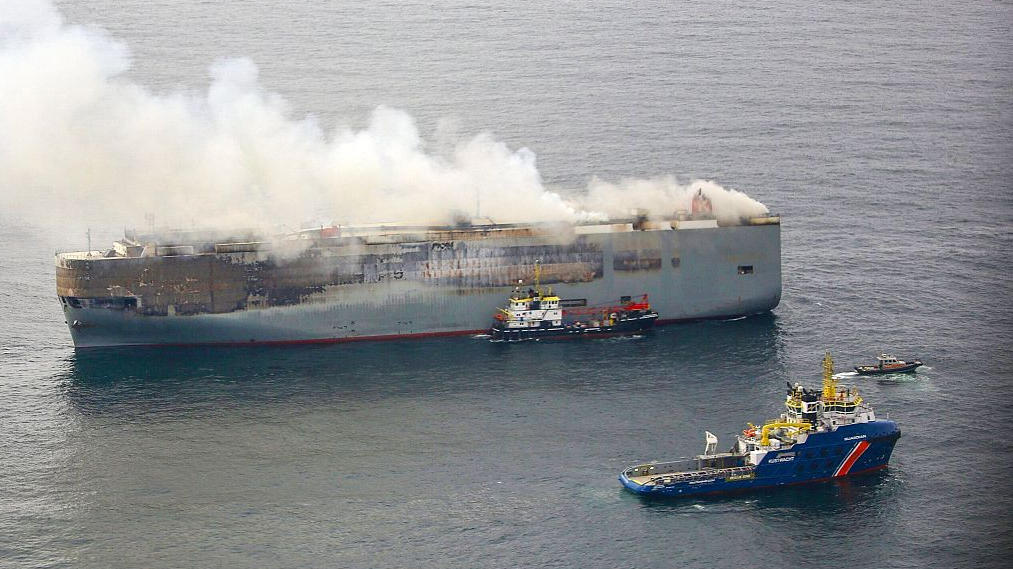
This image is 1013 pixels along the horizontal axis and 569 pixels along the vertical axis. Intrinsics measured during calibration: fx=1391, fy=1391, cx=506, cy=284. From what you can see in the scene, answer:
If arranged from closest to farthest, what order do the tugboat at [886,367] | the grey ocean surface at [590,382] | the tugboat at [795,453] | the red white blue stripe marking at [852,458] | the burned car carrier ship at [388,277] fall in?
the grey ocean surface at [590,382] < the tugboat at [795,453] < the red white blue stripe marking at [852,458] < the tugboat at [886,367] < the burned car carrier ship at [388,277]

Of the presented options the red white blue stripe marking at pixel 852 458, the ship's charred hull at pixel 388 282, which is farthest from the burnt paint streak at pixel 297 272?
the red white blue stripe marking at pixel 852 458

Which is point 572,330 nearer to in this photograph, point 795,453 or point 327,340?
point 327,340

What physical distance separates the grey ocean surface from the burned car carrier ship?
2782mm

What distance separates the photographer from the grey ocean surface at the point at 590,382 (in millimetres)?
71500

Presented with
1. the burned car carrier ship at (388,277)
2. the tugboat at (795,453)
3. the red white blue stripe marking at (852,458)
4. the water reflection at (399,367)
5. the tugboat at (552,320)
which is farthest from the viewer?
the burned car carrier ship at (388,277)

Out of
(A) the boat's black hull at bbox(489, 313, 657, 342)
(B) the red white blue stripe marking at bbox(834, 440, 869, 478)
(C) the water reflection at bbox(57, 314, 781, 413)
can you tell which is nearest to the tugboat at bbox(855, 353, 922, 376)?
(C) the water reflection at bbox(57, 314, 781, 413)

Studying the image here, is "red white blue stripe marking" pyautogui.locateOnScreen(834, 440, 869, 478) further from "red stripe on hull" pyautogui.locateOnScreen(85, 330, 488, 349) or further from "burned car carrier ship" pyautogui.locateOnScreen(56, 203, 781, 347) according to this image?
"red stripe on hull" pyautogui.locateOnScreen(85, 330, 488, 349)

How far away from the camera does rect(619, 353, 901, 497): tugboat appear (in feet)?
249

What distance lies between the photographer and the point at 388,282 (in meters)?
106

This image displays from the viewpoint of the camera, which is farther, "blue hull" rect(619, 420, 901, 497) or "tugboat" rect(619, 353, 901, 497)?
"tugboat" rect(619, 353, 901, 497)

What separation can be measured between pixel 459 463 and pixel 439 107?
79.9 metres

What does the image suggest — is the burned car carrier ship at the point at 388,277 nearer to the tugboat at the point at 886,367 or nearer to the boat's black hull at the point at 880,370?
the tugboat at the point at 886,367

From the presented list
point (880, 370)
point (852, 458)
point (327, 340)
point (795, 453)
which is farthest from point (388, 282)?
point (852, 458)

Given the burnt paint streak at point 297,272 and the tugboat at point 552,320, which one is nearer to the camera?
the tugboat at point 552,320
